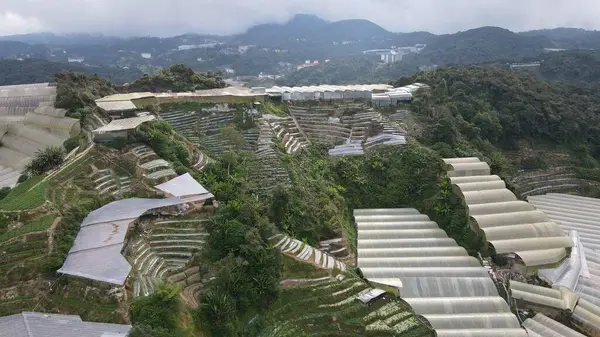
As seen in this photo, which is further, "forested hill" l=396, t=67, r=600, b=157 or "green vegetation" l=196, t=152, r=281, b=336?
"forested hill" l=396, t=67, r=600, b=157

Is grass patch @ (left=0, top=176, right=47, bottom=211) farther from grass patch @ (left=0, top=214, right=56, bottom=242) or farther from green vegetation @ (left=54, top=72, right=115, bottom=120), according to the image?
green vegetation @ (left=54, top=72, right=115, bottom=120)

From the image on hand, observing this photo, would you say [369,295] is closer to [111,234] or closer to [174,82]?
[111,234]

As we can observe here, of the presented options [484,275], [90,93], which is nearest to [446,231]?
[484,275]

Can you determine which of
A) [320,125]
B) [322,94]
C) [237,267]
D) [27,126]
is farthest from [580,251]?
[27,126]

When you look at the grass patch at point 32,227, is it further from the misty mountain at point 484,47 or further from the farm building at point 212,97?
the misty mountain at point 484,47

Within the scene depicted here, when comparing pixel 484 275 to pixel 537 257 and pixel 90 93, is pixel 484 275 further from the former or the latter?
pixel 90 93

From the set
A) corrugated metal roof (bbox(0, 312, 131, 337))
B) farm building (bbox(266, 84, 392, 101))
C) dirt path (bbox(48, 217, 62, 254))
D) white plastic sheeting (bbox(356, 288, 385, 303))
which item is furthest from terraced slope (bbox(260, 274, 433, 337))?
farm building (bbox(266, 84, 392, 101))

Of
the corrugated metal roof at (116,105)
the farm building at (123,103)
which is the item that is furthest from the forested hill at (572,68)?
the corrugated metal roof at (116,105)
